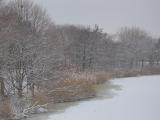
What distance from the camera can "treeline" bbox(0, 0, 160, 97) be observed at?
40.1 feet

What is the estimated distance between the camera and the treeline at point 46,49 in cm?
1221

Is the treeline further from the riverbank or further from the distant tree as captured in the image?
the riverbank

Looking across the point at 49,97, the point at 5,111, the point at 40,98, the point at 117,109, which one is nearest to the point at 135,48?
the point at 49,97

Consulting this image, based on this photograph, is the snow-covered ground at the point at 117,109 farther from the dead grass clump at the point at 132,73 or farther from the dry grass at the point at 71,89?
the dead grass clump at the point at 132,73

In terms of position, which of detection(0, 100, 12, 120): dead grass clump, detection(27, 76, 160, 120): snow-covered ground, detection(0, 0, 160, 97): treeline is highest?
detection(0, 0, 160, 97): treeline

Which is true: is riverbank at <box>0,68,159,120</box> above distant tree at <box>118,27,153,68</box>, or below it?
below

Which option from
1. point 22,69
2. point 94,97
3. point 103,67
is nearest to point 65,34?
point 103,67

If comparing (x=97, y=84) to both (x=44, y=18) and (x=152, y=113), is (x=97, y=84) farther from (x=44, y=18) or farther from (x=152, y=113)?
(x=152, y=113)

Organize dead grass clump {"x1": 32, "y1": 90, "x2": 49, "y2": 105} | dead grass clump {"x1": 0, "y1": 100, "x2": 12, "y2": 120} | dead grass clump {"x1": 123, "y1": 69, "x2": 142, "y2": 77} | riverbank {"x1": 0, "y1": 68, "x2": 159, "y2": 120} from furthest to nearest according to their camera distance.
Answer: dead grass clump {"x1": 123, "y1": 69, "x2": 142, "y2": 77}
dead grass clump {"x1": 32, "y1": 90, "x2": 49, "y2": 105}
riverbank {"x1": 0, "y1": 68, "x2": 159, "y2": 120}
dead grass clump {"x1": 0, "y1": 100, "x2": 12, "y2": 120}

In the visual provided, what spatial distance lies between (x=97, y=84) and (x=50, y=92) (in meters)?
6.89

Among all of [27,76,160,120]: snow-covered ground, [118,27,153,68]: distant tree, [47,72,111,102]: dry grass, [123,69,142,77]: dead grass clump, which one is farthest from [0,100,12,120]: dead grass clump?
[118,27,153,68]: distant tree

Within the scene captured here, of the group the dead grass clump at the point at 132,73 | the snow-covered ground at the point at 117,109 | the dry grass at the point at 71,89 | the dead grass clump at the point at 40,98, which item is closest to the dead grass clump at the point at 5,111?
the snow-covered ground at the point at 117,109

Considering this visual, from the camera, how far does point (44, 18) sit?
21.5 m

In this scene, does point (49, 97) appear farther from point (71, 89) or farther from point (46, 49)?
point (46, 49)
